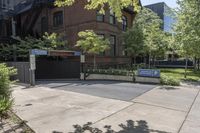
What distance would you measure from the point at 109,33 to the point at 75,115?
51.5 feet

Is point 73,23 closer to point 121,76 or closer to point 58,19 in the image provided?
point 58,19

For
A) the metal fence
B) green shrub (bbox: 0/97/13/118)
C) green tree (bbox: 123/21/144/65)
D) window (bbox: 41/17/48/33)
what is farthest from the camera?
window (bbox: 41/17/48/33)

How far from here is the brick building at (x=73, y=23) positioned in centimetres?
2109

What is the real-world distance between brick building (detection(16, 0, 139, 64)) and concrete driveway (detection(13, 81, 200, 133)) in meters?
10.8

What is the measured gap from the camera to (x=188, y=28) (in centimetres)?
1738

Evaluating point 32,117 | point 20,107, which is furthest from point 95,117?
point 20,107

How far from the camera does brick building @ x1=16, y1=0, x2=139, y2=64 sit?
21094 mm

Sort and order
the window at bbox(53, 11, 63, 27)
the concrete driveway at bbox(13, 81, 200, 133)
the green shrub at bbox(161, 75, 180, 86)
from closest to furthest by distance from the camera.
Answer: the concrete driveway at bbox(13, 81, 200, 133) → the green shrub at bbox(161, 75, 180, 86) → the window at bbox(53, 11, 63, 27)

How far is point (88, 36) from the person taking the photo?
58.6 ft

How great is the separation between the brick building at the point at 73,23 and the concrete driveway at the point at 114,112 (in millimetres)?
A: 10775

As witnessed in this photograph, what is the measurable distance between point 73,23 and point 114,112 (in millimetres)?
16020

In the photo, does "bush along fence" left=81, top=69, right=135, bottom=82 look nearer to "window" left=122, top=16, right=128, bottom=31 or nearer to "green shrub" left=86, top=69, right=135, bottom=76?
"green shrub" left=86, top=69, right=135, bottom=76

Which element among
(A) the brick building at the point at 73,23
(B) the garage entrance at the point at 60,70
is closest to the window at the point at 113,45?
(A) the brick building at the point at 73,23

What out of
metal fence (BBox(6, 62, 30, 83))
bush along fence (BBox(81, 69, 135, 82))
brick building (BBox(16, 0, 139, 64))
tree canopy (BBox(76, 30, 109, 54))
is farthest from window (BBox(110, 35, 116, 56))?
metal fence (BBox(6, 62, 30, 83))
